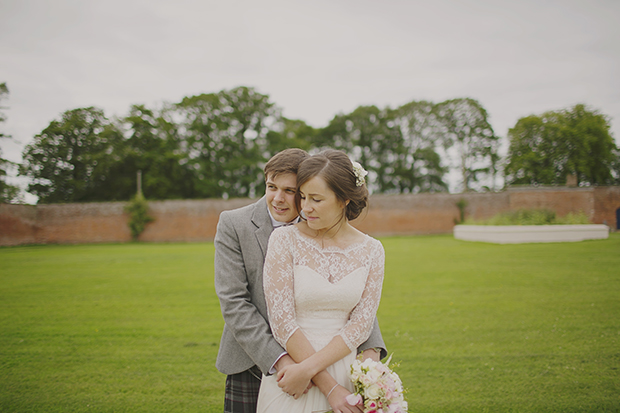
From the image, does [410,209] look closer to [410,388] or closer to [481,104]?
[481,104]

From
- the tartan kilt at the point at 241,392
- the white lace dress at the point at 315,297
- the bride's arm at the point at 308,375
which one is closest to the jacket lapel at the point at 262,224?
the white lace dress at the point at 315,297

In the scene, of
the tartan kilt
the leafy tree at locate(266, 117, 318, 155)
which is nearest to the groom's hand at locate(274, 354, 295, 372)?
the tartan kilt

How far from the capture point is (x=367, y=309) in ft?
6.50

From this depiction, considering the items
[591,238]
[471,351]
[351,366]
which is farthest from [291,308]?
[591,238]

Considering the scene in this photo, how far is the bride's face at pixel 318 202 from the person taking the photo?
6.28 ft

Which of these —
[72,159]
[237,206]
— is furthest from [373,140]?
[72,159]

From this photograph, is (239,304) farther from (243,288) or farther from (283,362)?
(283,362)

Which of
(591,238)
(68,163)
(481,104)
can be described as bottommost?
(591,238)

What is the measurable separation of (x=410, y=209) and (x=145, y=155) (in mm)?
26224

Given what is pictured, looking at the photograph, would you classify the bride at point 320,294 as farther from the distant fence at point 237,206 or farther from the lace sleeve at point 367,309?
the distant fence at point 237,206

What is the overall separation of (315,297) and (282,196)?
0.59 metres

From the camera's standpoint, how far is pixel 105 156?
119 ft

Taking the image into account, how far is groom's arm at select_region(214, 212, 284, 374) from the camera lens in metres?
1.92

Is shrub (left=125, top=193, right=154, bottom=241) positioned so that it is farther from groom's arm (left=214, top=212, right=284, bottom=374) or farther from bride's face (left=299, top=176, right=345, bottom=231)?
bride's face (left=299, top=176, right=345, bottom=231)
